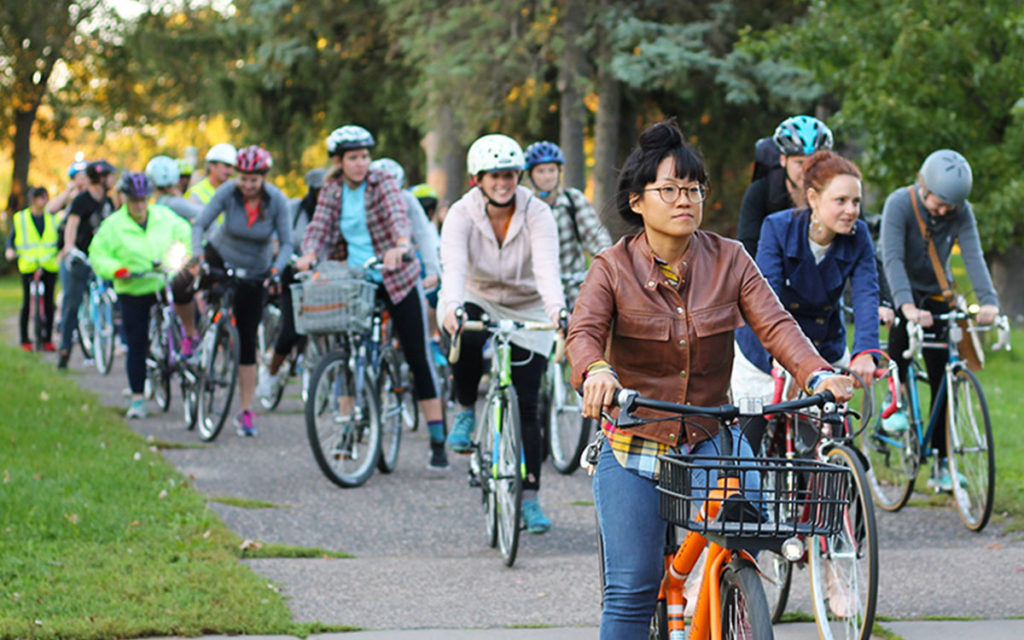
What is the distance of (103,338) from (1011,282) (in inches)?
510

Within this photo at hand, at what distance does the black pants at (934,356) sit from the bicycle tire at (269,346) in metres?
6.44

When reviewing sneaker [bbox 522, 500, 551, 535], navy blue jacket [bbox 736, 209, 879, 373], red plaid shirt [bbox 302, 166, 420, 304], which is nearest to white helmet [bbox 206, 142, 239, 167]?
red plaid shirt [bbox 302, 166, 420, 304]

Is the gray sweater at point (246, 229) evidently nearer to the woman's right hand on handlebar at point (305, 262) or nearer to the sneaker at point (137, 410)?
the woman's right hand on handlebar at point (305, 262)

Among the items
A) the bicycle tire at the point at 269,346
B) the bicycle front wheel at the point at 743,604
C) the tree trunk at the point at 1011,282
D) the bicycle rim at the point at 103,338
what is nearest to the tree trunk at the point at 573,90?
the tree trunk at the point at 1011,282

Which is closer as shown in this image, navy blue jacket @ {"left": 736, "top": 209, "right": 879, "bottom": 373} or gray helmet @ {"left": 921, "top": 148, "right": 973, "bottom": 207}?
navy blue jacket @ {"left": 736, "top": 209, "right": 879, "bottom": 373}

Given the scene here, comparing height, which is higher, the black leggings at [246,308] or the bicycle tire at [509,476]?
the black leggings at [246,308]

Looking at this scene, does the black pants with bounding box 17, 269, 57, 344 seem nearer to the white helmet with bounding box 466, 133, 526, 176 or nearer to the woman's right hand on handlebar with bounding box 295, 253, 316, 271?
the woman's right hand on handlebar with bounding box 295, 253, 316, 271

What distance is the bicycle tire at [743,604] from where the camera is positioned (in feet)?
11.5

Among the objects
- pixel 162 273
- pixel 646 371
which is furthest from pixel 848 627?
pixel 162 273

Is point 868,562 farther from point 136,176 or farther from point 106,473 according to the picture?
point 136,176

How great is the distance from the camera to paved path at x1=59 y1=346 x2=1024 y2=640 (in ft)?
19.1

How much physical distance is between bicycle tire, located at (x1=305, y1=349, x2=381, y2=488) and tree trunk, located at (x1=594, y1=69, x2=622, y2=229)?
14.1 m

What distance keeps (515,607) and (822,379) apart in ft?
8.52

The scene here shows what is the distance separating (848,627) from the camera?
524 cm
